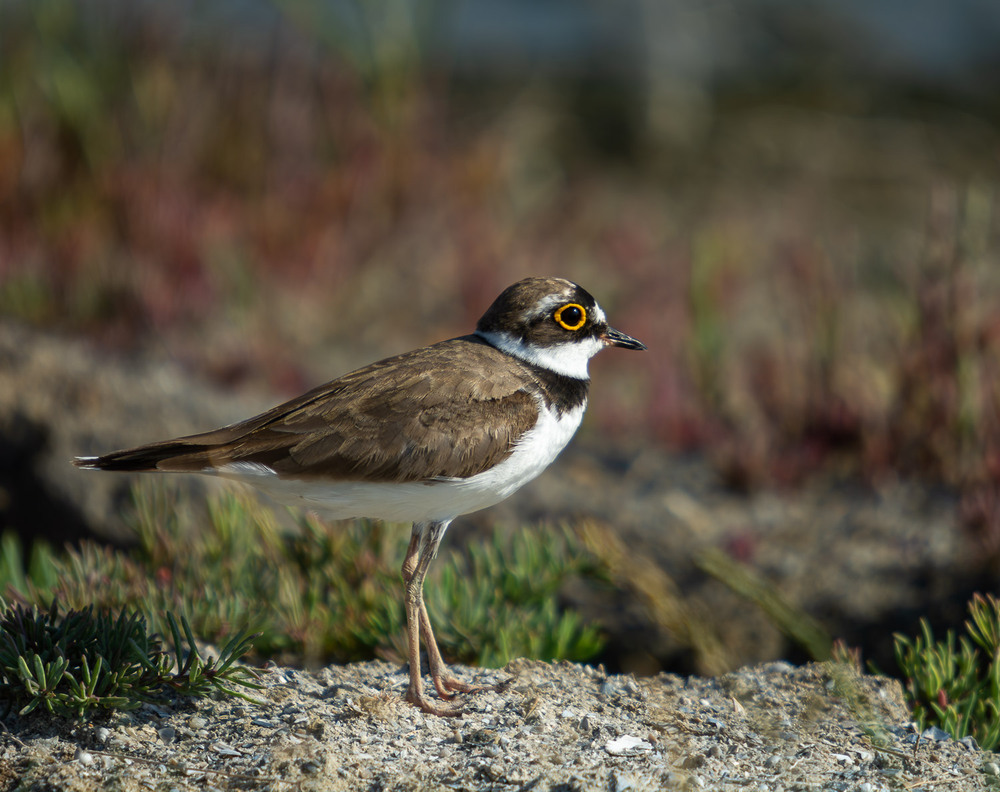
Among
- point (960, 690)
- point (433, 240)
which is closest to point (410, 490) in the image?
point (960, 690)

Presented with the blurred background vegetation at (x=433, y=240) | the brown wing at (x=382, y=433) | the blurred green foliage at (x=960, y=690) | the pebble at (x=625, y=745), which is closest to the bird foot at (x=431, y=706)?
the pebble at (x=625, y=745)

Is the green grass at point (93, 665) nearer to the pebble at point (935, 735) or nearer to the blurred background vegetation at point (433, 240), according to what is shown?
the pebble at point (935, 735)

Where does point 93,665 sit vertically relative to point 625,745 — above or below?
above

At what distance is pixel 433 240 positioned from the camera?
766 centimetres

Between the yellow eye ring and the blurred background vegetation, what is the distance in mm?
2159

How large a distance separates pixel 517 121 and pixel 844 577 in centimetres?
590

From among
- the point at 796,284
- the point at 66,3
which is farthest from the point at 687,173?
the point at 66,3

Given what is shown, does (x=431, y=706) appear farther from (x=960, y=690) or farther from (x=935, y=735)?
(x=960, y=690)

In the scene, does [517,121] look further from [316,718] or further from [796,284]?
[316,718]

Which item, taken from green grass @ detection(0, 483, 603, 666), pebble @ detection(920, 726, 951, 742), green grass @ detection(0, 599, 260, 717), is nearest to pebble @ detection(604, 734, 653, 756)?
green grass @ detection(0, 483, 603, 666)

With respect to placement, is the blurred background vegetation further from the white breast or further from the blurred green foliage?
the white breast

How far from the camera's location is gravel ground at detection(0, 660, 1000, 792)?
2.87 meters

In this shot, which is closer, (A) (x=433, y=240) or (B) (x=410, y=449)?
(B) (x=410, y=449)

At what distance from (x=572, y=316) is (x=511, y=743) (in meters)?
1.50
